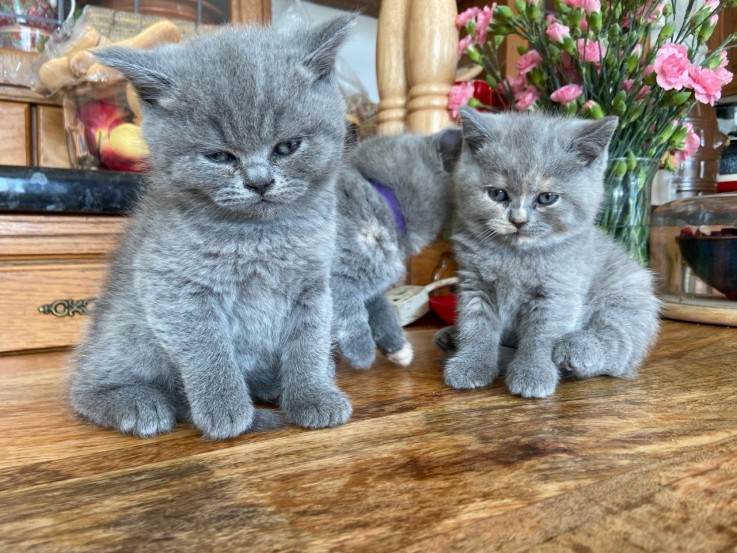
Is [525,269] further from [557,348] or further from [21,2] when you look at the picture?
[21,2]

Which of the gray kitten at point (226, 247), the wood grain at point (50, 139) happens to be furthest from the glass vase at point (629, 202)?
the wood grain at point (50, 139)

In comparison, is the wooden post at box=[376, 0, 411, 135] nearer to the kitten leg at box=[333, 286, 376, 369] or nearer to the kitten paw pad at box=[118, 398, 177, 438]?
the kitten leg at box=[333, 286, 376, 369]

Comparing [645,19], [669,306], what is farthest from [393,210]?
[669,306]

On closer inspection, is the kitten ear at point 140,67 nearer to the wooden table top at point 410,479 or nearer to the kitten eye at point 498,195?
the wooden table top at point 410,479

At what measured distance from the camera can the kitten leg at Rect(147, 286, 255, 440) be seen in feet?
2.66

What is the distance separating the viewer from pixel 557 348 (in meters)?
1.06

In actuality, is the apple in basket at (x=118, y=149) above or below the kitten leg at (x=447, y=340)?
above

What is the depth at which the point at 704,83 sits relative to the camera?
126 cm

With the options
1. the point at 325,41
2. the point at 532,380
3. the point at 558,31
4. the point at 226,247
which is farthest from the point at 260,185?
the point at 558,31

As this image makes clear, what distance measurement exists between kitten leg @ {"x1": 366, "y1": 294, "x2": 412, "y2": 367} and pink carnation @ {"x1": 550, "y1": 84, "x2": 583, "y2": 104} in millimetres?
620

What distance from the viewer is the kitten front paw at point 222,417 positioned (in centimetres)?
80

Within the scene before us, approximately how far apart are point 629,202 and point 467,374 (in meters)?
0.75

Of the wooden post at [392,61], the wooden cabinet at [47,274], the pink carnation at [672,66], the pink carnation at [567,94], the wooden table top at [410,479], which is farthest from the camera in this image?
the wooden post at [392,61]

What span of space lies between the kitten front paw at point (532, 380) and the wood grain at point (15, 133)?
1.71m
